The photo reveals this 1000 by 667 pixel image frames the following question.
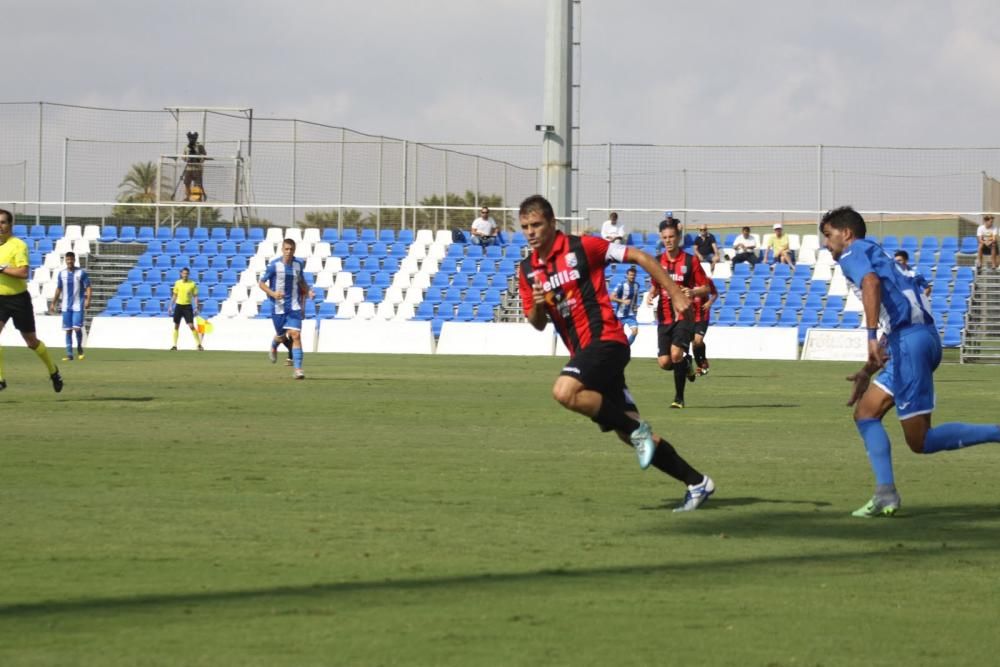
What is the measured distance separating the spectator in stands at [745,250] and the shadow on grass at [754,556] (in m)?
31.0

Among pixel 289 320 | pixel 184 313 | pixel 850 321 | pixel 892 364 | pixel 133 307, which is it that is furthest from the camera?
pixel 133 307

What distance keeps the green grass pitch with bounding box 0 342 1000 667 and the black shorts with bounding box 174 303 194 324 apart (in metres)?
20.9

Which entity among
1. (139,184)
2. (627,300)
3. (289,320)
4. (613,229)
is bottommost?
(289,320)

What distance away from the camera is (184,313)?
36750mm

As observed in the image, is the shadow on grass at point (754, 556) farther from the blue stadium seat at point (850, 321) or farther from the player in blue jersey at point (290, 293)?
the blue stadium seat at point (850, 321)

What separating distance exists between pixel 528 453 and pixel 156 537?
16.9ft

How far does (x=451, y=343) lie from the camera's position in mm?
36000

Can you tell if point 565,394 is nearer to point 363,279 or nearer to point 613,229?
point 613,229

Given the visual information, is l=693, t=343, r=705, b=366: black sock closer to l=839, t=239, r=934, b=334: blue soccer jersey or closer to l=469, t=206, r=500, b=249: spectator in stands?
l=839, t=239, r=934, b=334: blue soccer jersey

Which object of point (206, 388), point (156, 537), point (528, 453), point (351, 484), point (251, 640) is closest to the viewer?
point (251, 640)

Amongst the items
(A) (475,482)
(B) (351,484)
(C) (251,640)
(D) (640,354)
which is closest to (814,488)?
(A) (475,482)

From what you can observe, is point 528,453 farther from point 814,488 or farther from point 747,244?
point 747,244

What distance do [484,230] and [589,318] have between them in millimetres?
33022

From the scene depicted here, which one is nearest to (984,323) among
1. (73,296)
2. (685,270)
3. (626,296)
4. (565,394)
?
(626,296)
